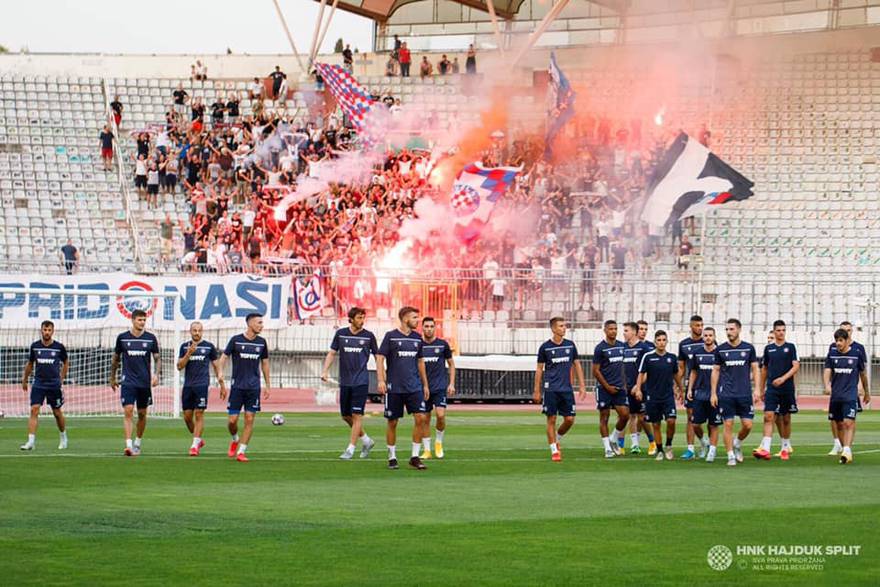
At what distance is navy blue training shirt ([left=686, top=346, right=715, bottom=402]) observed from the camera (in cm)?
2072

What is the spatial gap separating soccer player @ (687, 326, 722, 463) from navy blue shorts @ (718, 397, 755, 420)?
0.63 feet

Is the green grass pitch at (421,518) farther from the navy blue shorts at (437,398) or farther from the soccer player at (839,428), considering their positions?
the navy blue shorts at (437,398)

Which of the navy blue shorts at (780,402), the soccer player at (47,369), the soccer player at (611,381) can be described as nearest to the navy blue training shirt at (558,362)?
the soccer player at (611,381)

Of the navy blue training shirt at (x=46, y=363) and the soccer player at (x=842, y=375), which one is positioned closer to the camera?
the soccer player at (x=842, y=375)

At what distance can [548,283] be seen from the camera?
3516cm

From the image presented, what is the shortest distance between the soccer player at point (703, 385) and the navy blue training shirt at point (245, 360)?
6.02 meters

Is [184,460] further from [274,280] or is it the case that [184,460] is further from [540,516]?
[274,280]

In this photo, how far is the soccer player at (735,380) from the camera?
20.3 m

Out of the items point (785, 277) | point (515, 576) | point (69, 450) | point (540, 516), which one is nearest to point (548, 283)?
point (785, 277)

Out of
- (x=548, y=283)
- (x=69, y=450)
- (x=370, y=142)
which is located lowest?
(x=69, y=450)

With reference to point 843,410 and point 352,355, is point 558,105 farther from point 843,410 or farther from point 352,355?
point 352,355

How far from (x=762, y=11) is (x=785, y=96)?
14.4ft

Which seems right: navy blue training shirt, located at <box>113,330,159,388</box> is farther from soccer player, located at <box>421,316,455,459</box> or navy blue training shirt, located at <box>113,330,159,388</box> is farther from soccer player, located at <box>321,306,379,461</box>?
→ soccer player, located at <box>421,316,455,459</box>

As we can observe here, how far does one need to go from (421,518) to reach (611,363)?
357 inches
